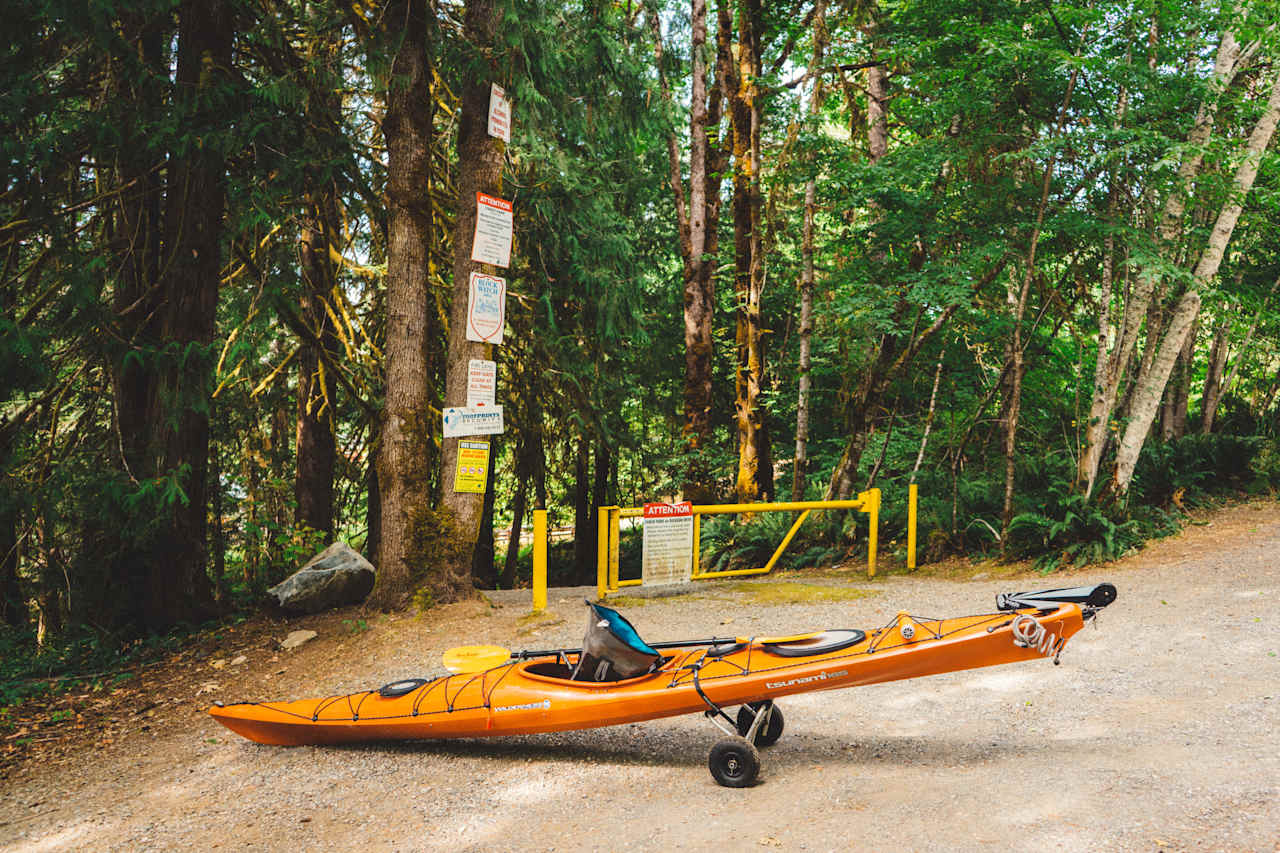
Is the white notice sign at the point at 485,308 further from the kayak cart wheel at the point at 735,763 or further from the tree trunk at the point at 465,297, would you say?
the kayak cart wheel at the point at 735,763

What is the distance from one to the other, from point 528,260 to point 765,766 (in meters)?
7.98

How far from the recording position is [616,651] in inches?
175

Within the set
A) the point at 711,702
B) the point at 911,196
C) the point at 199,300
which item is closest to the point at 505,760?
the point at 711,702

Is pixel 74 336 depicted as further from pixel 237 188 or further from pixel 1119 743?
pixel 1119 743

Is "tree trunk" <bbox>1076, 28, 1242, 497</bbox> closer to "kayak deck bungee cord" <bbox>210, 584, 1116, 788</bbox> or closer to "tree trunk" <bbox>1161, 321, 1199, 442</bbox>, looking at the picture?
"tree trunk" <bbox>1161, 321, 1199, 442</bbox>

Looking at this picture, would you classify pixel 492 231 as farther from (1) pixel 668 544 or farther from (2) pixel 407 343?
(1) pixel 668 544

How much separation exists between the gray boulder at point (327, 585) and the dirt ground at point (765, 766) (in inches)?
44.9

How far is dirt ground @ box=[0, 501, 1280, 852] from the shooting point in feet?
11.2

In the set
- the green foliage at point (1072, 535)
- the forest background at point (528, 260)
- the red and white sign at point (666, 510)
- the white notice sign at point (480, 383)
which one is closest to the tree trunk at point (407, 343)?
the forest background at point (528, 260)

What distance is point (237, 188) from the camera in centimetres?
812

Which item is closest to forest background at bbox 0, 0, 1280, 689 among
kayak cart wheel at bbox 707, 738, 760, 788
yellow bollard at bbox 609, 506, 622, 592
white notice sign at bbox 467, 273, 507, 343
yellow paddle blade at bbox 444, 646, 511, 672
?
white notice sign at bbox 467, 273, 507, 343

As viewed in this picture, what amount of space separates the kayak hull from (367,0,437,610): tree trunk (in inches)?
121

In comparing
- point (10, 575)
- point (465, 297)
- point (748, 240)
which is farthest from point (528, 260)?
point (10, 575)

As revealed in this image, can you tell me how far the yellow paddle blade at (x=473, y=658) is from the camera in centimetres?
489
